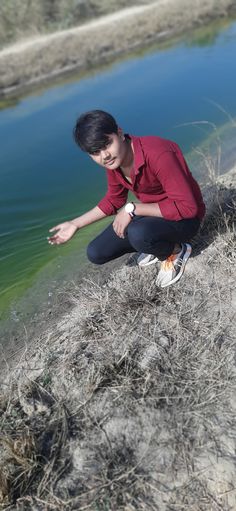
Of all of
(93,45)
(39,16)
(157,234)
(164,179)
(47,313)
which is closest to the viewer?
(164,179)

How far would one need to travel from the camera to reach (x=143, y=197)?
227 cm

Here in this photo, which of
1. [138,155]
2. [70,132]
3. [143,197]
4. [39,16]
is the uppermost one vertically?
[39,16]

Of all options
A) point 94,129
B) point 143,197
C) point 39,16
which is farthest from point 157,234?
point 39,16

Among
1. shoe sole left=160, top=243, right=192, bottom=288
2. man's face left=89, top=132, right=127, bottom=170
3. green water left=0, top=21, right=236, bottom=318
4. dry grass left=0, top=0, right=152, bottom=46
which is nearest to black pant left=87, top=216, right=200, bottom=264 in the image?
shoe sole left=160, top=243, right=192, bottom=288

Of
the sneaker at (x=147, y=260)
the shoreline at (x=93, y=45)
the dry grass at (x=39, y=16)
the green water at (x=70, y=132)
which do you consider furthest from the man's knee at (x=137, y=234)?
the dry grass at (x=39, y=16)

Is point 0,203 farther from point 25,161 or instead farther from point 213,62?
point 213,62

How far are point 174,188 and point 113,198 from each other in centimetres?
44

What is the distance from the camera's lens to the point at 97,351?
208cm

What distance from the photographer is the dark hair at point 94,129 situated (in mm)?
1829

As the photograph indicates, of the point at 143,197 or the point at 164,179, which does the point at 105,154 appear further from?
the point at 143,197

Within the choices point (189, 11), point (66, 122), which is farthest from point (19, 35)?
point (66, 122)

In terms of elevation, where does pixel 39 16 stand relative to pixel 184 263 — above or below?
above

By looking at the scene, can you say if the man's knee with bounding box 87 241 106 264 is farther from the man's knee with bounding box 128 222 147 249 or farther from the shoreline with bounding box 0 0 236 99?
the shoreline with bounding box 0 0 236 99

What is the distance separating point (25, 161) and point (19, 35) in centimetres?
1177
